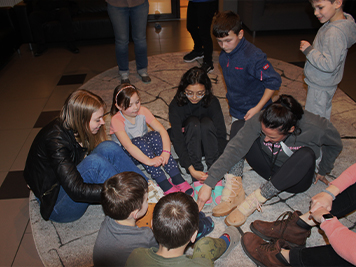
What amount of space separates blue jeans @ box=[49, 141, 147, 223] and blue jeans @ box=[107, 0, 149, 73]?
1.54 meters

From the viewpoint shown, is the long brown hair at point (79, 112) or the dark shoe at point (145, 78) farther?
the dark shoe at point (145, 78)

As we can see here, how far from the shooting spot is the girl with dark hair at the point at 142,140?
1.68 metres

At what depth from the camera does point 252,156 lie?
1.63 metres

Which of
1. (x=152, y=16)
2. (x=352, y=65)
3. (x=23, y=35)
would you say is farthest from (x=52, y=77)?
(x=352, y=65)

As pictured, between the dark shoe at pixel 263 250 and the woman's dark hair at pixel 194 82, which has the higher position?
the woman's dark hair at pixel 194 82

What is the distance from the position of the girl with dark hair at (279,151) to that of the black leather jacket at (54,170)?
63 centimetres

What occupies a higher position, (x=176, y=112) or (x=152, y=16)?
(x=176, y=112)

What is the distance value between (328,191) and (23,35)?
166 inches

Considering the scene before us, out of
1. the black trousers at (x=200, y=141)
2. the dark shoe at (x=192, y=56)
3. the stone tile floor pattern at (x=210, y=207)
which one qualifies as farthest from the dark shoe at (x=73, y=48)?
the black trousers at (x=200, y=141)

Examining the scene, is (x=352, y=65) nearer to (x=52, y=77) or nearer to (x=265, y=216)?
(x=265, y=216)

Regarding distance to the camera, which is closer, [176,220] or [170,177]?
[176,220]

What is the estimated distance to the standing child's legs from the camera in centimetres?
183

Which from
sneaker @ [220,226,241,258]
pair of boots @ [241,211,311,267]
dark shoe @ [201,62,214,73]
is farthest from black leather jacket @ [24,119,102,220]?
dark shoe @ [201,62,214,73]

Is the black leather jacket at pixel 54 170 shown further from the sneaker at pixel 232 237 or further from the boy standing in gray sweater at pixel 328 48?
the boy standing in gray sweater at pixel 328 48
